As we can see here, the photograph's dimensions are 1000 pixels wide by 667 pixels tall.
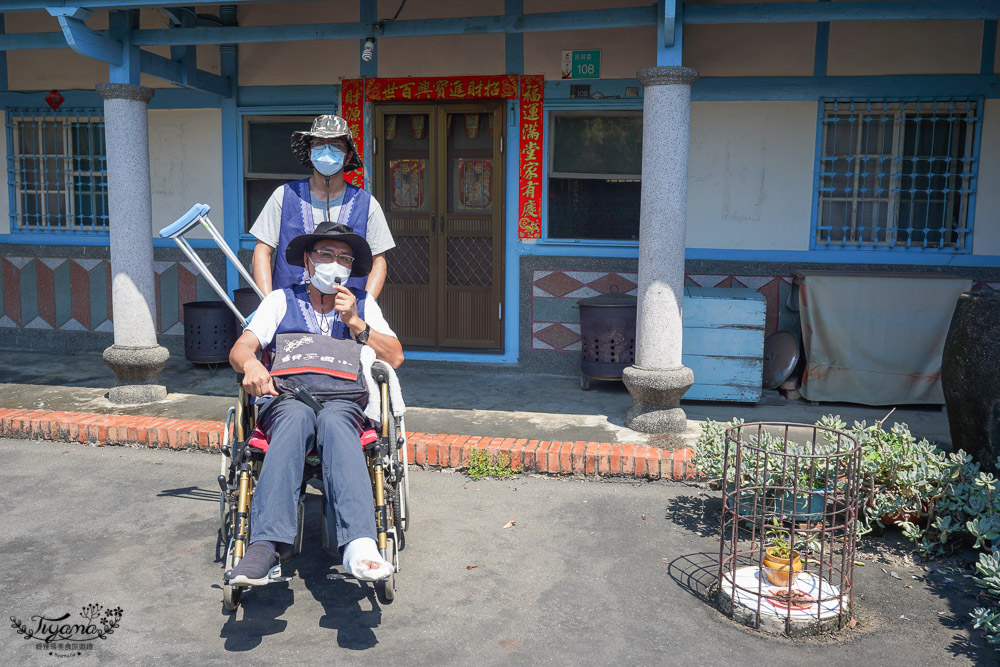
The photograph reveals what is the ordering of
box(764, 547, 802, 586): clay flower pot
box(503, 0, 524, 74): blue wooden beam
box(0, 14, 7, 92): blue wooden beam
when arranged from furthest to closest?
box(0, 14, 7, 92): blue wooden beam < box(503, 0, 524, 74): blue wooden beam < box(764, 547, 802, 586): clay flower pot

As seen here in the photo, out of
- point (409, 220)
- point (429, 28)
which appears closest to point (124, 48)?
point (429, 28)

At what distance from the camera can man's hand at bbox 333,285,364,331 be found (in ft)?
13.1

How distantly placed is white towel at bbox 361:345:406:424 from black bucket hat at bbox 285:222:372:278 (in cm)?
42

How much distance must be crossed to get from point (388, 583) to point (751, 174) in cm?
529

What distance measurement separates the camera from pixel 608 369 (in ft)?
23.4

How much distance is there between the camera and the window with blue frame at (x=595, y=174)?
770 cm

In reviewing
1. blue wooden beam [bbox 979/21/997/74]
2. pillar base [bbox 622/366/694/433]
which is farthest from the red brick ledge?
blue wooden beam [bbox 979/21/997/74]

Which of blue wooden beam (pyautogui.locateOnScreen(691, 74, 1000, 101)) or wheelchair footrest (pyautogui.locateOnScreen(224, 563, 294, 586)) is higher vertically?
blue wooden beam (pyautogui.locateOnScreen(691, 74, 1000, 101))

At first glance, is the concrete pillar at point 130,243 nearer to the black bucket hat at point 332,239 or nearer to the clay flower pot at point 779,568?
the black bucket hat at point 332,239

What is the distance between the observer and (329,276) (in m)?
4.10

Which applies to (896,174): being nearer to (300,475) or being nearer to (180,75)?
(300,475)

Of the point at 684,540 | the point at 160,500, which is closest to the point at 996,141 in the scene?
the point at 684,540

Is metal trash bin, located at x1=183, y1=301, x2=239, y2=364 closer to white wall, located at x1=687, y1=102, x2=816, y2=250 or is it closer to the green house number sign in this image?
the green house number sign

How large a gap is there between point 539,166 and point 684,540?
4174 millimetres
